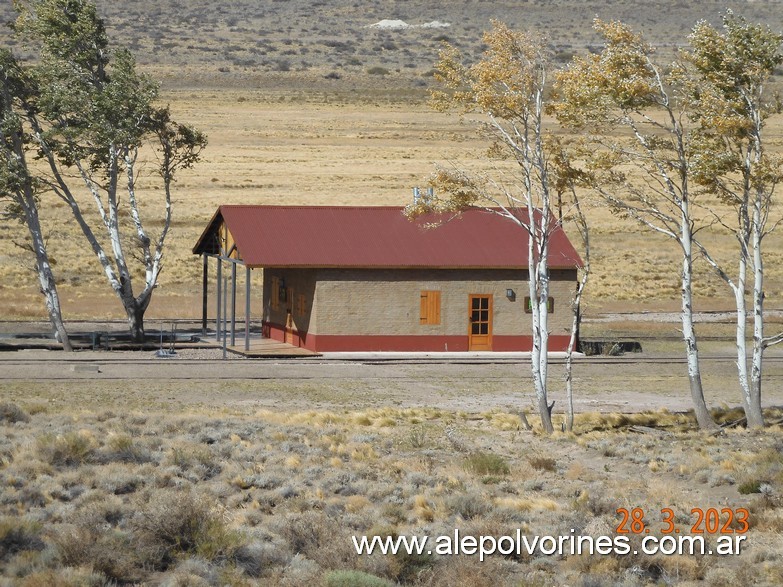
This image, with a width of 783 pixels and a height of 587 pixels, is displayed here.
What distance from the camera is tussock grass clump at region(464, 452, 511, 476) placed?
19.4 meters

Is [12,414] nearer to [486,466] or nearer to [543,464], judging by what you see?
[486,466]

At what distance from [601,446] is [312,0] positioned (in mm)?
155642

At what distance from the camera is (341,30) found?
15350cm

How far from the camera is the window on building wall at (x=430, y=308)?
38.8 meters

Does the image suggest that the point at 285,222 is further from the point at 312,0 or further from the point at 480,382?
the point at 312,0

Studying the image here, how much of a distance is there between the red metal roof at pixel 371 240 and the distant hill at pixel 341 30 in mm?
74773

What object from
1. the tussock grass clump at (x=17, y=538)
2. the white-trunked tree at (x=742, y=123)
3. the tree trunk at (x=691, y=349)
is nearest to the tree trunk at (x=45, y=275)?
the tree trunk at (x=691, y=349)

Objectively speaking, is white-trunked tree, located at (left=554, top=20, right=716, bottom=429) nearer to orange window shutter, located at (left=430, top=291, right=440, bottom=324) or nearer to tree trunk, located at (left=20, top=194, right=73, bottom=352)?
orange window shutter, located at (left=430, top=291, right=440, bottom=324)

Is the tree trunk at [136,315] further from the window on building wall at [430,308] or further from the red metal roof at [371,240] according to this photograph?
the window on building wall at [430,308]

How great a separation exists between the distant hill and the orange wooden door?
3024 inches

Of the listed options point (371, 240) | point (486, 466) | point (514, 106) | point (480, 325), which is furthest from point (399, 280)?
point (486, 466)

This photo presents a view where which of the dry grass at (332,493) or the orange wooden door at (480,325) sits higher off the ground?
the orange wooden door at (480,325)

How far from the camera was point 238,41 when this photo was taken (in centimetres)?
14012
